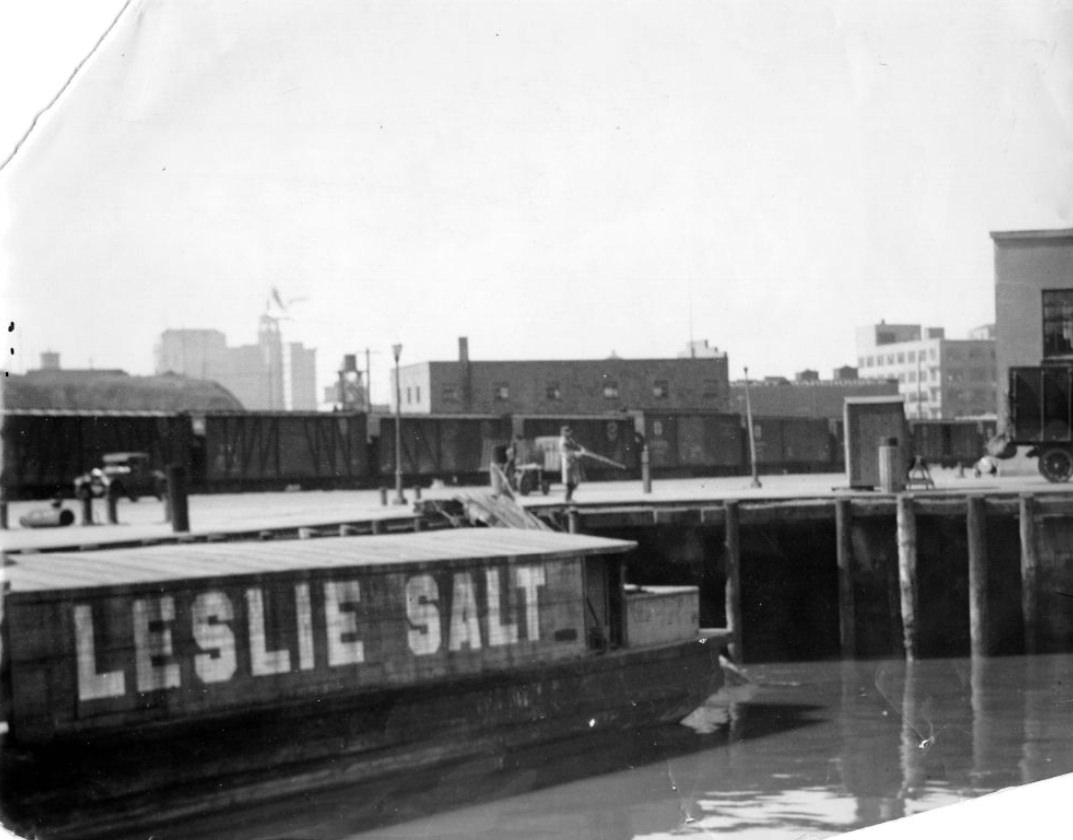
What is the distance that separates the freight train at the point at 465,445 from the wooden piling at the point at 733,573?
8.88 ft

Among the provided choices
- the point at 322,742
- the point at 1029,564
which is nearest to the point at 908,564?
the point at 1029,564

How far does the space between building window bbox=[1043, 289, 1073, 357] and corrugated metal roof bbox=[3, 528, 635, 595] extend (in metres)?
5.90

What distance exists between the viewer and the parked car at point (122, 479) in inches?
364

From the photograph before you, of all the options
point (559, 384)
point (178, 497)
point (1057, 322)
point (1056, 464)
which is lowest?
point (1056, 464)

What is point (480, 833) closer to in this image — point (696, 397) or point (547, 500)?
point (547, 500)

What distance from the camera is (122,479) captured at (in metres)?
10.9

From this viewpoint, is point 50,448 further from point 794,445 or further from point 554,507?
point 794,445

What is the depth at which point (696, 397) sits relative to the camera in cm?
2014

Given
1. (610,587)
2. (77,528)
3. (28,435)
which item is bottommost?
(610,587)

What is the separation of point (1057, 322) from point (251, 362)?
9.88m

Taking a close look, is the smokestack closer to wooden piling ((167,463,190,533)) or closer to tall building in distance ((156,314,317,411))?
tall building in distance ((156,314,317,411))

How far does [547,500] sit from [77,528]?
1158 centimetres

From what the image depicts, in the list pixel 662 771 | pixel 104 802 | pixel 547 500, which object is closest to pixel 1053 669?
pixel 662 771

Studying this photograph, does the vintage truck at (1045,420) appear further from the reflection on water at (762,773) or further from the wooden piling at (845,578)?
the reflection on water at (762,773)
